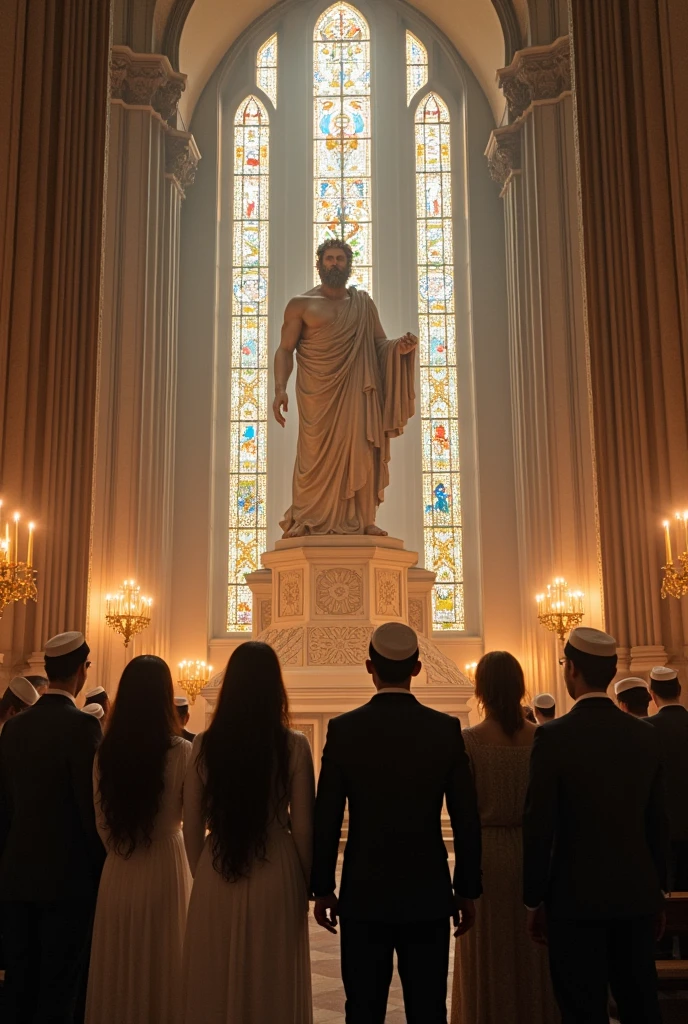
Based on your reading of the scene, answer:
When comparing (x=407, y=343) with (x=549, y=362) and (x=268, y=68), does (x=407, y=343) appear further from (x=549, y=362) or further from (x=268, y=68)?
(x=268, y=68)

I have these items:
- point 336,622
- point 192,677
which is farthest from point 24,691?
point 192,677

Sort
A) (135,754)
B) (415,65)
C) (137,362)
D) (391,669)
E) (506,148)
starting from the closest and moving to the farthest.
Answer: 1. (391,669)
2. (135,754)
3. (137,362)
4. (506,148)
5. (415,65)

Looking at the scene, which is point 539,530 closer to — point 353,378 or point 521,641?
point 521,641

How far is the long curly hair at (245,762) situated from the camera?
3.53 metres

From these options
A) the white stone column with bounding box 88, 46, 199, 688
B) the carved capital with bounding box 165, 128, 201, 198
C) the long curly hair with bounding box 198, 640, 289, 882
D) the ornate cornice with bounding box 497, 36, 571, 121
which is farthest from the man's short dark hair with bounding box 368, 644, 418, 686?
the carved capital with bounding box 165, 128, 201, 198

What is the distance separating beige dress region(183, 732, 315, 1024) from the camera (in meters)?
3.52

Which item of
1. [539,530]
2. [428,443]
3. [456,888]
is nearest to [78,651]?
[456,888]

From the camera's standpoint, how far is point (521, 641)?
16438mm

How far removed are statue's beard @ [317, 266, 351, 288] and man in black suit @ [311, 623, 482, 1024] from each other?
9506mm

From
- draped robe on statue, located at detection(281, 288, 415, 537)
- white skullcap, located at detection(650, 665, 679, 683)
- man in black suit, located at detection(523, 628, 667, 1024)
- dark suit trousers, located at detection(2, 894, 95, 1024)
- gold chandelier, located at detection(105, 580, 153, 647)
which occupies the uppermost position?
draped robe on statue, located at detection(281, 288, 415, 537)

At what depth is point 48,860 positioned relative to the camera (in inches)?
153

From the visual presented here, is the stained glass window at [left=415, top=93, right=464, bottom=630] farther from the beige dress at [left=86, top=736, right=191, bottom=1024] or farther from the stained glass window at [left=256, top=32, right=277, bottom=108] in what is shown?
the beige dress at [left=86, top=736, right=191, bottom=1024]

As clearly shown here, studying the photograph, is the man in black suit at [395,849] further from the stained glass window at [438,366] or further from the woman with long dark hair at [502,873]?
the stained glass window at [438,366]

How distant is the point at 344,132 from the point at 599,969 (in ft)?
56.9
